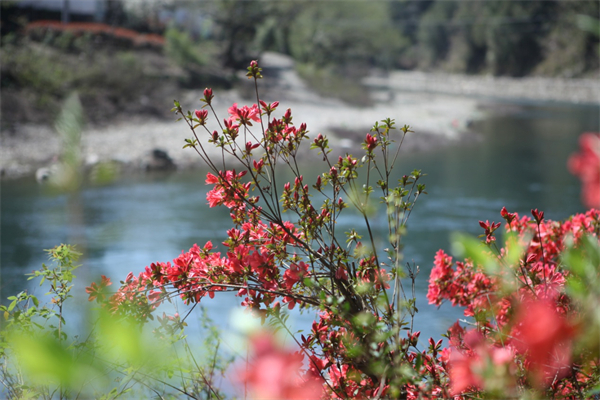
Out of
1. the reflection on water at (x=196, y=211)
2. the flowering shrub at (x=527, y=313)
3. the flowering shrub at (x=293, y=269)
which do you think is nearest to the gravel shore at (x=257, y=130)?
the reflection on water at (x=196, y=211)

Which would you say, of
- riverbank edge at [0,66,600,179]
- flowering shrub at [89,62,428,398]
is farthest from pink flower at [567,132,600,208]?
riverbank edge at [0,66,600,179]

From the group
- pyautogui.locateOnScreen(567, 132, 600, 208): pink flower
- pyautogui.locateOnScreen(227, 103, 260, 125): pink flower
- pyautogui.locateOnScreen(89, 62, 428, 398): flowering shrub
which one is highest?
pyautogui.locateOnScreen(567, 132, 600, 208): pink flower

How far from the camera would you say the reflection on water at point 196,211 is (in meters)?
5.14

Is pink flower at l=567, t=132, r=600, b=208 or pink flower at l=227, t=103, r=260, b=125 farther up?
pink flower at l=567, t=132, r=600, b=208

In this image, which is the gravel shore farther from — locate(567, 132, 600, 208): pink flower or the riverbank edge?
locate(567, 132, 600, 208): pink flower

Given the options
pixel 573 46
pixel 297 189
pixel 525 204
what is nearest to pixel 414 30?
pixel 573 46

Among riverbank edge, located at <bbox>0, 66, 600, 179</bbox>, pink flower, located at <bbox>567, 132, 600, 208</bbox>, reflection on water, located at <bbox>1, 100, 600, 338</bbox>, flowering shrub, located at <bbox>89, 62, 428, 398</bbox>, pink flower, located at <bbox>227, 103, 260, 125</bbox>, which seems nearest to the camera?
pink flower, located at <bbox>567, 132, 600, 208</bbox>

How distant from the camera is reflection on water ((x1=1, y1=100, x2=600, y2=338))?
5137 mm

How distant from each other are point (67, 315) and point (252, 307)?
2.47 metres

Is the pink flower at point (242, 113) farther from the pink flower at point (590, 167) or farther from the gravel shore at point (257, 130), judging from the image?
the gravel shore at point (257, 130)

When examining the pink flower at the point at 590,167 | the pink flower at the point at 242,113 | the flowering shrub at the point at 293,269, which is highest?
the pink flower at the point at 590,167

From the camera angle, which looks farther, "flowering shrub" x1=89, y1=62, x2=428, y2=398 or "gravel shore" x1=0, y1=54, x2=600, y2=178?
"gravel shore" x1=0, y1=54, x2=600, y2=178

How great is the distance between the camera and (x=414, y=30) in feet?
143

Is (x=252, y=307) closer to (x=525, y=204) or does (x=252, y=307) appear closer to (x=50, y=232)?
(x=50, y=232)
